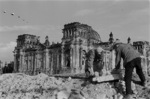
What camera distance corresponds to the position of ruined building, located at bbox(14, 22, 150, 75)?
170ft

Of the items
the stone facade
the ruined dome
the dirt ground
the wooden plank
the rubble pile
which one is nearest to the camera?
the dirt ground

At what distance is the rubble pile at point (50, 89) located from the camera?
13195mm

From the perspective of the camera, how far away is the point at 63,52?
55031mm

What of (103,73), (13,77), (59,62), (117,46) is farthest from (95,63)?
(59,62)

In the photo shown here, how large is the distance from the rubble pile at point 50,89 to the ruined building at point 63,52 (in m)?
30.2

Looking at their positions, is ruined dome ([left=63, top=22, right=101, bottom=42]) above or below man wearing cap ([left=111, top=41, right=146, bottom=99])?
above

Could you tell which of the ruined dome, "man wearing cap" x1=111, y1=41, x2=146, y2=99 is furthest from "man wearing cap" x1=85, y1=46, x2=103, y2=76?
the ruined dome

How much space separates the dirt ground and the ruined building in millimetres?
30485

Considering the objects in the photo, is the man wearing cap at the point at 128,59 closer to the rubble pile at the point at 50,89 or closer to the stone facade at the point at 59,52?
the rubble pile at the point at 50,89

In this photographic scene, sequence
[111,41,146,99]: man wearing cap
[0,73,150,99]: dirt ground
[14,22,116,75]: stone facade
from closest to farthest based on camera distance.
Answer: [111,41,146,99]: man wearing cap, [0,73,150,99]: dirt ground, [14,22,116,75]: stone facade

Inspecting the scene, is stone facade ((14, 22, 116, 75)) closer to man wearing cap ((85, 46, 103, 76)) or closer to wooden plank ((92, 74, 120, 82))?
man wearing cap ((85, 46, 103, 76))

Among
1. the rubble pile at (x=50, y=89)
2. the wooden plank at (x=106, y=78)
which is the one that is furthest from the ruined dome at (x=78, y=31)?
the wooden plank at (x=106, y=78)

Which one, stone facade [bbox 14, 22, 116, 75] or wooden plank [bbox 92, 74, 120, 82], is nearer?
wooden plank [bbox 92, 74, 120, 82]

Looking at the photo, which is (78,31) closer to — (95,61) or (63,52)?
(63,52)
